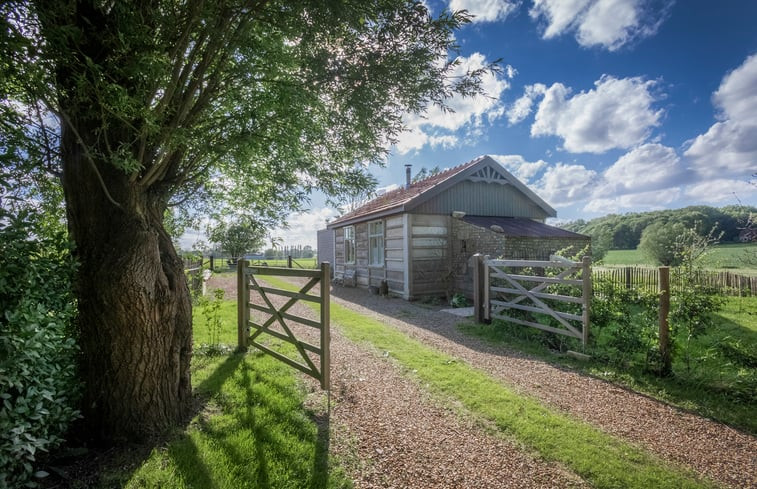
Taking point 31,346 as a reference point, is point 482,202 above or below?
above

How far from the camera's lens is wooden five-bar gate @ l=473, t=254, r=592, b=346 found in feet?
17.8

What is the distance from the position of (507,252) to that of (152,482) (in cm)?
922

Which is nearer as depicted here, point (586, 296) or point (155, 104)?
point (155, 104)

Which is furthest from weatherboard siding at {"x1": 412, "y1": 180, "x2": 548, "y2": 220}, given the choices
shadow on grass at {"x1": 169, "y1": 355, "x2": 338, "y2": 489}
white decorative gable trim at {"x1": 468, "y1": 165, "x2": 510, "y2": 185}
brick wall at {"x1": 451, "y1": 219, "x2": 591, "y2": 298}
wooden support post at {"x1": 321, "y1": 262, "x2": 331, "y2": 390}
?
shadow on grass at {"x1": 169, "y1": 355, "x2": 338, "y2": 489}

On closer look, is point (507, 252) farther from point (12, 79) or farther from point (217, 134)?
point (12, 79)

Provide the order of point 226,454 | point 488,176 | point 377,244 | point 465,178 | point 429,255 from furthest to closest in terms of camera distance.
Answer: point 377,244 < point 488,176 < point 465,178 < point 429,255 < point 226,454

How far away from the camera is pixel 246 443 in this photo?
285 centimetres

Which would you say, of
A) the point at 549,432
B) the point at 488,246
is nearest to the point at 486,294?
the point at 488,246

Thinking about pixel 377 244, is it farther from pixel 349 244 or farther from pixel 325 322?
pixel 325 322

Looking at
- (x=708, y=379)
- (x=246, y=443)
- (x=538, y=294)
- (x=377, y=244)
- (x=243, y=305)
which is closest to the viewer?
(x=246, y=443)

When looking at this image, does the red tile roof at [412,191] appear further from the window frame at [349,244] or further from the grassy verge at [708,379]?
the grassy verge at [708,379]

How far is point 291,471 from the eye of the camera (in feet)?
8.32

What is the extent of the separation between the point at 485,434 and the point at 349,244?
13462mm

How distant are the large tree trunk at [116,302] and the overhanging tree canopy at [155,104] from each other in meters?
0.01
